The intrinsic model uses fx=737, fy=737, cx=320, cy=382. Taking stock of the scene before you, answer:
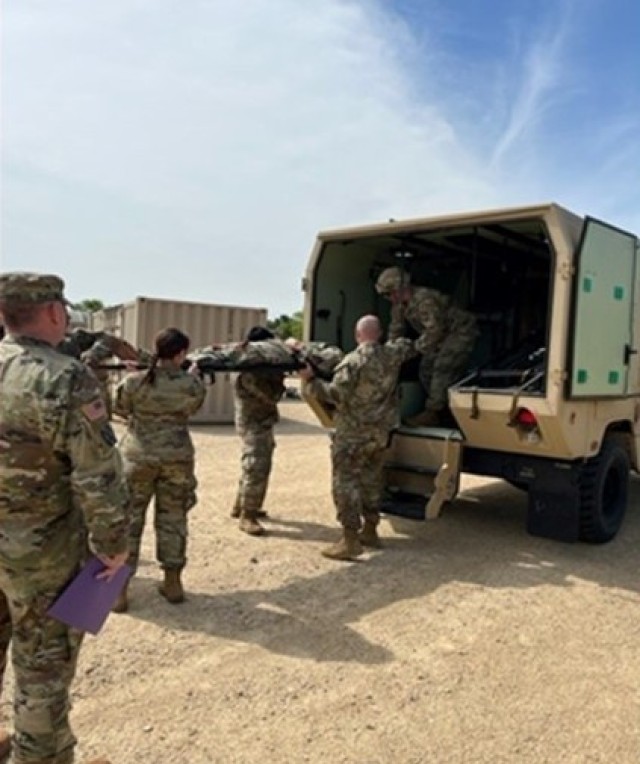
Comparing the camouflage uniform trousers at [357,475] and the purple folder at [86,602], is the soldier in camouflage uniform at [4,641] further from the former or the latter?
the camouflage uniform trousers at [357,475]

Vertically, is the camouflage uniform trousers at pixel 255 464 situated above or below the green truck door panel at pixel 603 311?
below

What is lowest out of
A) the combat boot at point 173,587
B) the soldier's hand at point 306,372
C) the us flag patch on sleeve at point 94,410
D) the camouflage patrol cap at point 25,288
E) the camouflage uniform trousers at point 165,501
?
the combat boot at point 173,587

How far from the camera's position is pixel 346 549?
547 cm

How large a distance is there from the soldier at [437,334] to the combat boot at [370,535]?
119 centimetres

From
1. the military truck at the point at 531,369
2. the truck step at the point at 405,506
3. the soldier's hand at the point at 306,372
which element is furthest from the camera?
the truck step at the point at 405,506

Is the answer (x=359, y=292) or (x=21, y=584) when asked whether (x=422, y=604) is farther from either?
(x=359, y=292)

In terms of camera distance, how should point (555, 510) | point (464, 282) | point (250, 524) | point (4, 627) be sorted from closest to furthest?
point (4, 627)
point (555, 510)
point (250, 524)
point (464, 282)

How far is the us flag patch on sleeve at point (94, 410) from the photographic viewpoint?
2.36m

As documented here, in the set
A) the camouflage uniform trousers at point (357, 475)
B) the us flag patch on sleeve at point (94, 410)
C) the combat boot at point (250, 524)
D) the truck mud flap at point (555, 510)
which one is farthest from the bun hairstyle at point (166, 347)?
the truck mud flap at point (555, 510)

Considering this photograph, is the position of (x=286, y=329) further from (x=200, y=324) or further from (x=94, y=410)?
(x=94, y=410)

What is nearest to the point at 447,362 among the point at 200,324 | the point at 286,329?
the point at 200,324

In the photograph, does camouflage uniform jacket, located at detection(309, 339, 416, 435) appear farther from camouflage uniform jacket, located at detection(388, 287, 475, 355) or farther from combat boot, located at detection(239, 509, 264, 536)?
combat boot, located at detection(239, 509, 264, 536)

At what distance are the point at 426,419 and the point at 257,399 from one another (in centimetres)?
163

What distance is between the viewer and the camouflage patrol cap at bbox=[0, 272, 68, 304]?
2406mm
